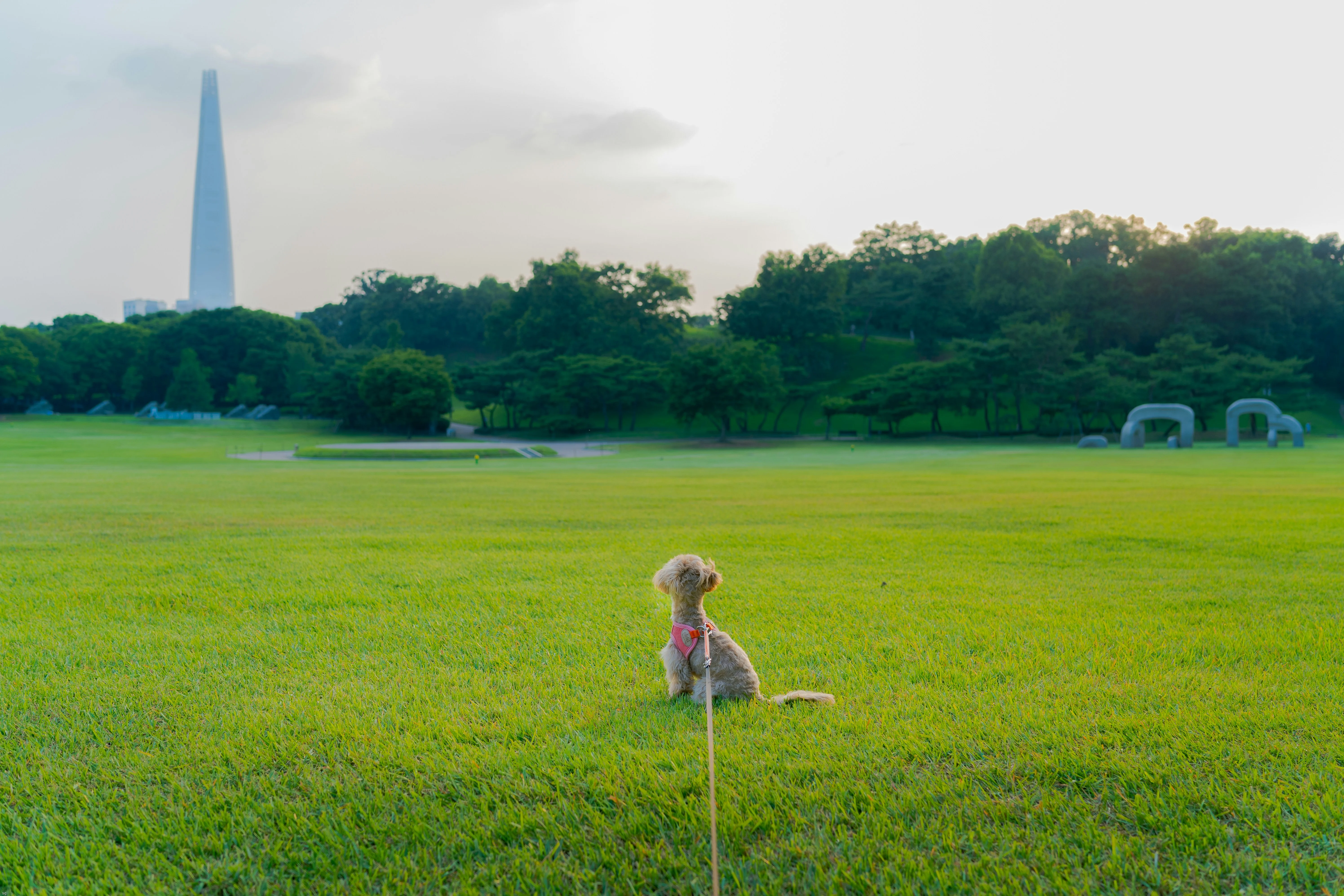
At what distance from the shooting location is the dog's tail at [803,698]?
12.1 ft

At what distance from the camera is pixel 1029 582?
657cm

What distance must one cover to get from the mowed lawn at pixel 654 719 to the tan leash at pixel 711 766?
0.05 m

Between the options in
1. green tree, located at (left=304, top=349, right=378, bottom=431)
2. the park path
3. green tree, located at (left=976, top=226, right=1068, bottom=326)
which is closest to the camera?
the park path

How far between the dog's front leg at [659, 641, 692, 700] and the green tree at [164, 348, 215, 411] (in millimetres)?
83116

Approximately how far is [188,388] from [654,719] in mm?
83770

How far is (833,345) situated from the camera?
82062mm

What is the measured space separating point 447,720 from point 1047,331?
202 ft

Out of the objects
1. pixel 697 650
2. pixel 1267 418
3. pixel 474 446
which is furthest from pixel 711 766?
pixel 1267 418

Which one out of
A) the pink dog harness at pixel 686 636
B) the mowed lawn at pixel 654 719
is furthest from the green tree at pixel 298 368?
the pink dog harness at pixel 686 636

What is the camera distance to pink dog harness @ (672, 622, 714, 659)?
12.1 feet

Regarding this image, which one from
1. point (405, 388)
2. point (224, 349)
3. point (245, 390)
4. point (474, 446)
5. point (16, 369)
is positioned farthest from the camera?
point (224, 349)

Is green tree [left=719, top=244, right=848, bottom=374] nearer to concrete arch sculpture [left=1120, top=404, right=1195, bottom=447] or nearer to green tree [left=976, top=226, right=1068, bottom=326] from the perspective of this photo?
green tree [left=976, top=226, right=1068, bottom=326]

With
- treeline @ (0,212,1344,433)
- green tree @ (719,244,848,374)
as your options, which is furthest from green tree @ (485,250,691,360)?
green tree @ (719,244,848,374)

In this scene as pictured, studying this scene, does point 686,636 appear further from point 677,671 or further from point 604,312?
point 604,312
